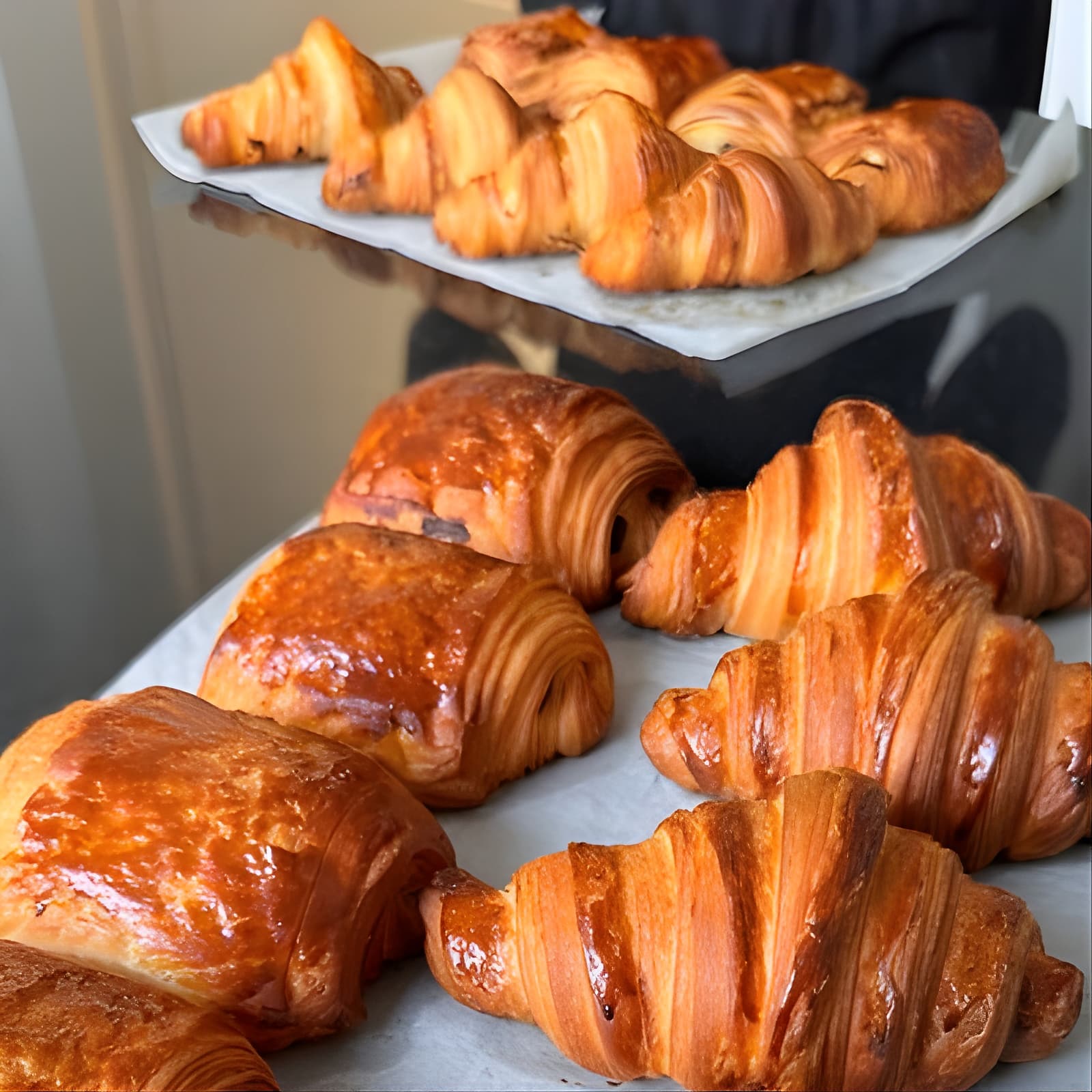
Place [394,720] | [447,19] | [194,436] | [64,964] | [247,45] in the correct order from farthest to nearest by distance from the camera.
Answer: [447,19] → [247,45] → [194,436] → [394,720] → [64,964]

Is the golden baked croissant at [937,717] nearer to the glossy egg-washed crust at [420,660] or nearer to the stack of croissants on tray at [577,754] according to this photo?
the stack of croissants on tray at [577,754]

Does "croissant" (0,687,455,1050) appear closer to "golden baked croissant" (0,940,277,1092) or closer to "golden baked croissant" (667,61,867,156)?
"golden baked croissant" (0,940,277,1092)

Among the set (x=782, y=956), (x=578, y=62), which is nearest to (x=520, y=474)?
(x=782, y=956)

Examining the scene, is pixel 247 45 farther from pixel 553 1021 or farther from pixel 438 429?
pixel 553 1021

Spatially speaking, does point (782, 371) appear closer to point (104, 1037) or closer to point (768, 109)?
point (768, 109)

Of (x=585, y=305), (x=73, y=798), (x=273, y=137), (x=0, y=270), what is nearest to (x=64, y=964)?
(x=73, y=798)

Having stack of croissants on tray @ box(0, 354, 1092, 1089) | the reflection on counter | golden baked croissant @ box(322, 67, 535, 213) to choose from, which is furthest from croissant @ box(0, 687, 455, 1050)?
golden baked croissant @ box(322, 67, 535, 213)

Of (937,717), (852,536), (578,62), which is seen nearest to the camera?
(937,717)
